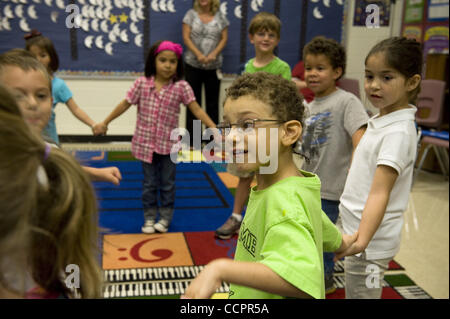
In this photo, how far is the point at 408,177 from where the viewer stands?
3.02 feet

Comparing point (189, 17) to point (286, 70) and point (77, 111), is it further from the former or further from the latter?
point (77, 111)

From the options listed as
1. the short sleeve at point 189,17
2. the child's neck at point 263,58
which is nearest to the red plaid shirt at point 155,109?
the child's neck at point 263,58

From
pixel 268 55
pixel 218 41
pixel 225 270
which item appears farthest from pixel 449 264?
pixel 225 270

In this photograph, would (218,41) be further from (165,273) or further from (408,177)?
(165,273)

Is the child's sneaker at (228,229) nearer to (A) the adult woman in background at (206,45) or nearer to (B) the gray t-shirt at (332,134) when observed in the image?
(A) the adult woman in background at (206,45)

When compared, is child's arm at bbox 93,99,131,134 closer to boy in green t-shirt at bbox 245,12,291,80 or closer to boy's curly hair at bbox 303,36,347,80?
boy in green t-shirt at bbox 245,12,291,80

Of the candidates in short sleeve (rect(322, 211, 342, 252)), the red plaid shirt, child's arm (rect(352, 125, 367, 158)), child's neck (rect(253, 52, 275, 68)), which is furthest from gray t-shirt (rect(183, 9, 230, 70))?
the red plaid shirt

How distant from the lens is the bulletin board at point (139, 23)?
0.75m

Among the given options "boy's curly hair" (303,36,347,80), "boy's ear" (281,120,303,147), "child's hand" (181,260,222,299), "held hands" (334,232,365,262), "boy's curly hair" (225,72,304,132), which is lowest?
"held hands" (334,232,365,262)

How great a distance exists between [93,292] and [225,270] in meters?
0.15

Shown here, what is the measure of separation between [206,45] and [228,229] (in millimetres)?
1110

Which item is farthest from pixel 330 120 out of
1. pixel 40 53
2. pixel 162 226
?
pixel 162 226

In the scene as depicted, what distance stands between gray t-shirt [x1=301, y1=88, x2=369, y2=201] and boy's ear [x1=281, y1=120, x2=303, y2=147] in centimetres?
9

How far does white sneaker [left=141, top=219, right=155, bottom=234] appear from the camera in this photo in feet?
6.92
